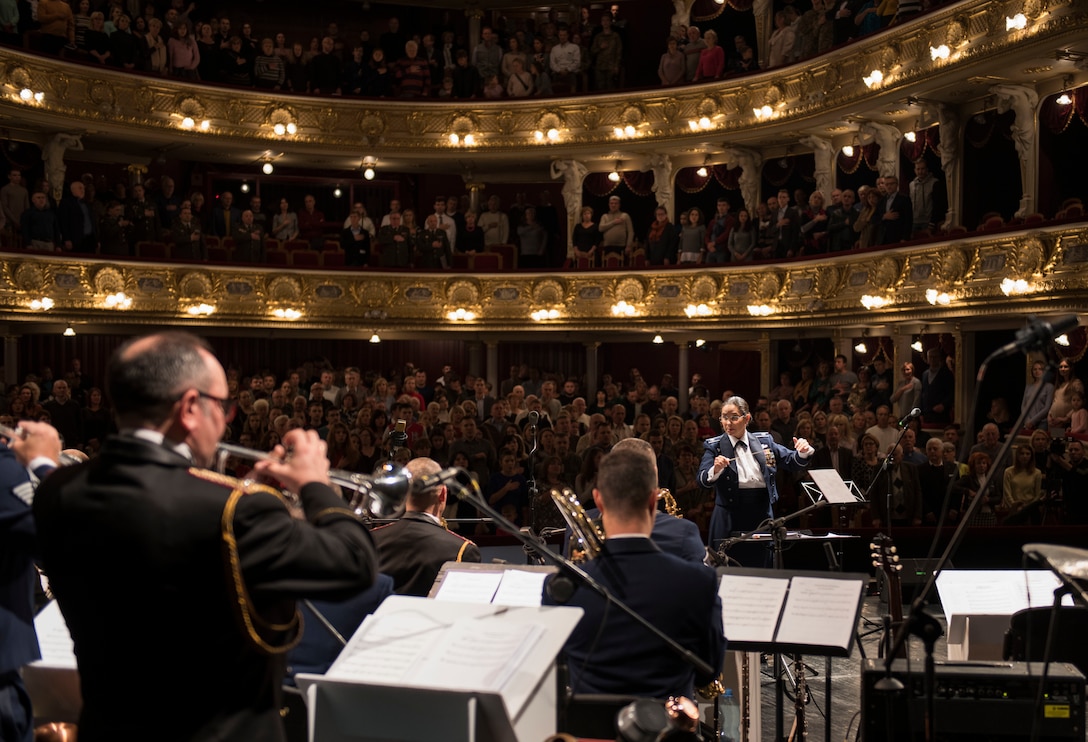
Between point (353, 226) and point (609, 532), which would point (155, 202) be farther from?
point (609, 532)

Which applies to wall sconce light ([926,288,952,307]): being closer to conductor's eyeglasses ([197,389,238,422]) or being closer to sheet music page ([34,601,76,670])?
sheet music page ([34,601,76,670])

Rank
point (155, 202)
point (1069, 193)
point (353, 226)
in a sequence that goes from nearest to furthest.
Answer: point (1069, 193) < point (155, 202) < point (353, 226)

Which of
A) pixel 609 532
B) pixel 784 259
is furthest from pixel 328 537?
pixel 784 259

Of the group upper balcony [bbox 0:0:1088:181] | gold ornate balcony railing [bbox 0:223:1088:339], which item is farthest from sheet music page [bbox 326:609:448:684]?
upper balcony [bbox 0:0:1088:181]

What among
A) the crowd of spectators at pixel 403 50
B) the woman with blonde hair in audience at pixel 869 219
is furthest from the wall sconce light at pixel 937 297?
the crowd of spectators at pixel 403 50

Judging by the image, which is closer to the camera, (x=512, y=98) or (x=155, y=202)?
(x=155, y=202)

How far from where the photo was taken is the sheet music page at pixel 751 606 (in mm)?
4492

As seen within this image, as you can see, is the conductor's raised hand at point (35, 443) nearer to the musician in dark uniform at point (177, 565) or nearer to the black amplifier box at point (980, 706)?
the musician in dark uniform at point (177, 565)

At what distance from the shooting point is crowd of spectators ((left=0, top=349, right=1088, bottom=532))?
10.3 meters

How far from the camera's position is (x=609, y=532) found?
3.61 meters

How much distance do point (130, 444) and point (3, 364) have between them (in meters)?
18.0

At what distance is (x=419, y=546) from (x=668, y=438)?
7.21 m

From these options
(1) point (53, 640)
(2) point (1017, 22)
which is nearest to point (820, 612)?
(1) point (53, 640)

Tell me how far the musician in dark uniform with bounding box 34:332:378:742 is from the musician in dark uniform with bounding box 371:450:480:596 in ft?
8.46
